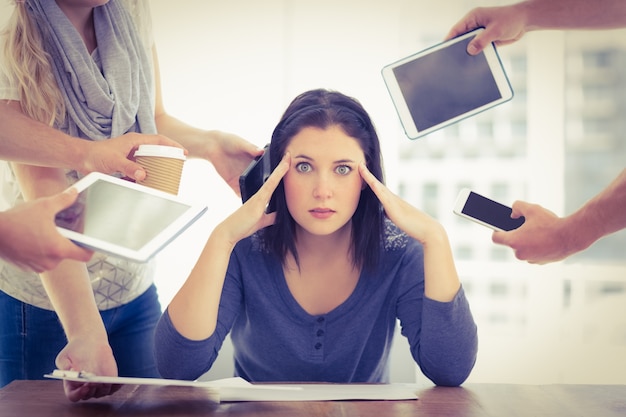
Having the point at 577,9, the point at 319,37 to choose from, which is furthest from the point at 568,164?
the point at 577,9

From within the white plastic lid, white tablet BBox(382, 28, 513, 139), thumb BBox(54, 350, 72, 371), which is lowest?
thumb BBox(54, 350, 72, 371)

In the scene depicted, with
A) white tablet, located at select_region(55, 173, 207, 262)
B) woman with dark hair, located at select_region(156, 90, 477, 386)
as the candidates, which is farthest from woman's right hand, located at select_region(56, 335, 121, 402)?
white tablet, located at select_region(55, 173, 207, 262)

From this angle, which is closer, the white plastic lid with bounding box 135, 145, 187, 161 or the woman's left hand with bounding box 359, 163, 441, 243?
the white plastic lid with bounding box 135, 145, 187, 161

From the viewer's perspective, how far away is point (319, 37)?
2.82 meters

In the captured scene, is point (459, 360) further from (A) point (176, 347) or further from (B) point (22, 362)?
(B) point (22, 362)

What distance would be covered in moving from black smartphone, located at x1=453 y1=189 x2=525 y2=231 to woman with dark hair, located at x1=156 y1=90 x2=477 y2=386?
6cm

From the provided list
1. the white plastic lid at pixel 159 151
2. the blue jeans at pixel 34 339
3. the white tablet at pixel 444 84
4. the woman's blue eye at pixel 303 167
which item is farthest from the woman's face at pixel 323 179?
the blue jeans at pixel 34 339

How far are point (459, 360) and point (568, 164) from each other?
2343 millimetres

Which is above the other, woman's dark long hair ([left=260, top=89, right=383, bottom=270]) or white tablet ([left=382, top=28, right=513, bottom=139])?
white tablet ([left=382, top=28, right=513, bottom=139])

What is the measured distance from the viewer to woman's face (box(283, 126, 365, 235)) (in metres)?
1.34

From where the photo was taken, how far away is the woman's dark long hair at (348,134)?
144cm

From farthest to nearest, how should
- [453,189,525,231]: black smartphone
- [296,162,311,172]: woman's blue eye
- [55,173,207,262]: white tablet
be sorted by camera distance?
[296,162,311,172]: woman's blue eye < [453,189,525,231]: black smartphone < [55,173,207,262]: white tablet

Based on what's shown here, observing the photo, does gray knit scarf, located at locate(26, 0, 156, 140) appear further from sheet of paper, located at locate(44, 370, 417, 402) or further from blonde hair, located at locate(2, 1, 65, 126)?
sheet of paper, located at locate(44, 370, 417, 402)

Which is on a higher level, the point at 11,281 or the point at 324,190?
the point at 324,190
